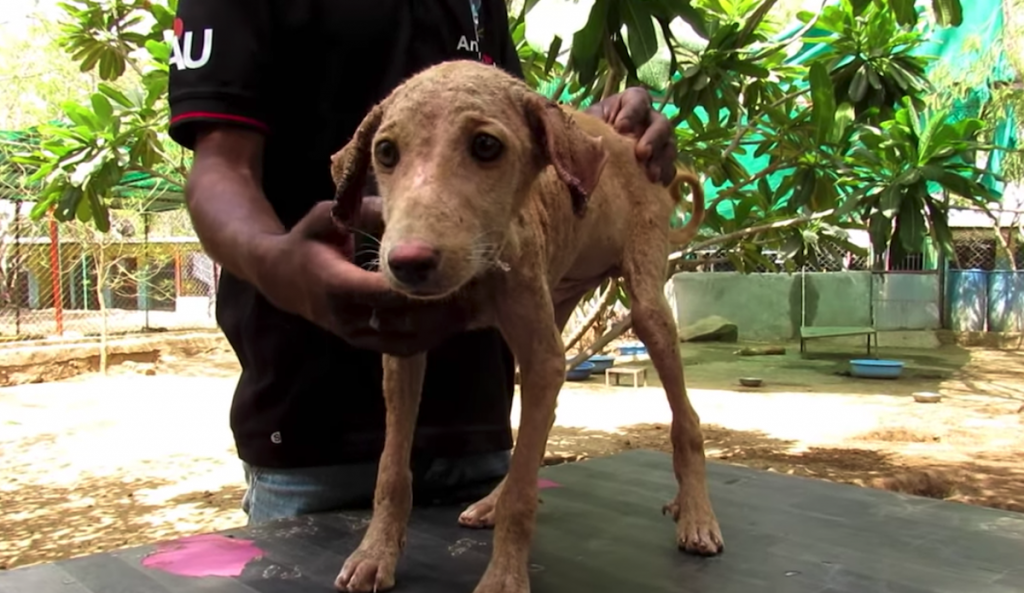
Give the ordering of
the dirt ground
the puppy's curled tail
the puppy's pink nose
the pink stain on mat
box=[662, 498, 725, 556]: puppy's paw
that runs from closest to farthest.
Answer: the puppy's pink nose, the pink stain on mat, box=[662, 498, 725, 556]: puppy's paw, the puppy's curled tail, the dirt ground

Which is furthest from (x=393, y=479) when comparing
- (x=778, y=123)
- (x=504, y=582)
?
(x=778, y=123)

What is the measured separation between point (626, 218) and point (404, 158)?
3.34 ft

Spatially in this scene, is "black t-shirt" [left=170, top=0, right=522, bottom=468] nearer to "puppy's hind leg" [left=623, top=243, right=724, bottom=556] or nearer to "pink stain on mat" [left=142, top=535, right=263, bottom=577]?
"pink stain on mat" [left=142, top=535, right=263, bottom=577]

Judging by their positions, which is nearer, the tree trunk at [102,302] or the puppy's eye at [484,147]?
the puppy's eye at [484,147]

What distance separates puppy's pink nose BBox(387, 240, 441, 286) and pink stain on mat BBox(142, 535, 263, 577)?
1.02m

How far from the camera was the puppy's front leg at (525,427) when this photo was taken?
1.58 metres

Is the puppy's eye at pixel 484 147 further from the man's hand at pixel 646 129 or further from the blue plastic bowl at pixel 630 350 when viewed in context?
the blue plastic bowl at pixel 630 350

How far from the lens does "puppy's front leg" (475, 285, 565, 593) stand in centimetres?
158

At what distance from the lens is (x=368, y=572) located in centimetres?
168

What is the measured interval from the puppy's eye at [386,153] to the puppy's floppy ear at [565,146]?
0.80 feet

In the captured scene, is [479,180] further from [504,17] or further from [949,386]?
[949,386]

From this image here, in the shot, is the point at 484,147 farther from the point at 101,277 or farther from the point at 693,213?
the point at 101,277

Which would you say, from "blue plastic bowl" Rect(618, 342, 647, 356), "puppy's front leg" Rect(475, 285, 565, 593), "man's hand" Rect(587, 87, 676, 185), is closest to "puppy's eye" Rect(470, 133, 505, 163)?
"puppy's front leg" Rect(475, 285, 565, 593)

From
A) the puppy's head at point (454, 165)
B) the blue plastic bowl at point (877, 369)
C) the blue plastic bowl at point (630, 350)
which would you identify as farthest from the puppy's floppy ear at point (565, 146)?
the blue plastic bowl at point (630, 350)
